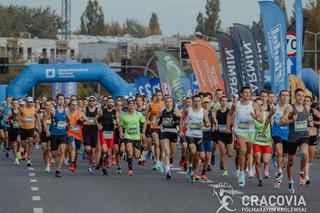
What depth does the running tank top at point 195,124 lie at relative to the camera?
69.0ft

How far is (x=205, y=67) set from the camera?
4147 centimetres

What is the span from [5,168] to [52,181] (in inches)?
200

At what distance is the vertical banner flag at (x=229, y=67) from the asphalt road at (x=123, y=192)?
10173 millimetres

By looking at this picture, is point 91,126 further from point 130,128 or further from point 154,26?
point 154,26

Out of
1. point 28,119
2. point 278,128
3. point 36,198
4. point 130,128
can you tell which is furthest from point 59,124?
point 36,198

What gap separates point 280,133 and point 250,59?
44.1 ft

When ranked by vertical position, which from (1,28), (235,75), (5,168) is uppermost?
(1,28)

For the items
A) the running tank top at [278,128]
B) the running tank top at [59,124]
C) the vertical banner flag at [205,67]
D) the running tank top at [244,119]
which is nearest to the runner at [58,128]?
the running tank top at [59,124]

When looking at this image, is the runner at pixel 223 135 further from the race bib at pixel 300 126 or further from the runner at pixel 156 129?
the race bib at pixel 300 126

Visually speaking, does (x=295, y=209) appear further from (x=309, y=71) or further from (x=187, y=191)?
(x=309, y=71)

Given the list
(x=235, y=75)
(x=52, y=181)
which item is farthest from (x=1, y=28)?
(x=52, y=181)

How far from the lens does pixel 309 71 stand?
5212 centimetres

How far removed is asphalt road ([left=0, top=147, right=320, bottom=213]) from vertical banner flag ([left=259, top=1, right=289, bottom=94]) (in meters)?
4.91

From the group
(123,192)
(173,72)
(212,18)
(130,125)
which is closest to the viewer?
(123,192)
